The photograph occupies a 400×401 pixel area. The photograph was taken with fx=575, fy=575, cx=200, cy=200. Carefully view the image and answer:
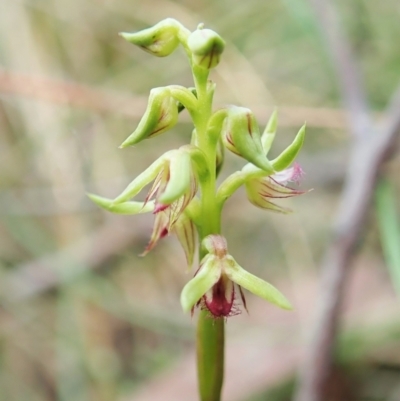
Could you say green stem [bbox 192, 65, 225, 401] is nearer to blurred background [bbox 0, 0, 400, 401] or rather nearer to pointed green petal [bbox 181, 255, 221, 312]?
pointed green petal [bbox 181, 255, 221, 312]

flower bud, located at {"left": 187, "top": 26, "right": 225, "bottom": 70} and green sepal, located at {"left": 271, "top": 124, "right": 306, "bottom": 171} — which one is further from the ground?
flower bud, located at {"left": 187, "top": 26, "right": 225, "bottom": 70}

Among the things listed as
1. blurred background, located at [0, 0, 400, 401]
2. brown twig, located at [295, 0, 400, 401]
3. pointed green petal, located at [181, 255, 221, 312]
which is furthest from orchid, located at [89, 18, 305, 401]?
blurred background, located at [0, 0, 400, 401]

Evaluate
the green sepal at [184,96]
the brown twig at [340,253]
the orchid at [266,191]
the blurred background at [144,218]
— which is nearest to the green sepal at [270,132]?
the orchid at [266,191]

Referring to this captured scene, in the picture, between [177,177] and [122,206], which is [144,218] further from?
[177,177]

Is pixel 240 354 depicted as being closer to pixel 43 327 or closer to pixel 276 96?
pixel 43 327

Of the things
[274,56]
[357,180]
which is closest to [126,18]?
[274,56]

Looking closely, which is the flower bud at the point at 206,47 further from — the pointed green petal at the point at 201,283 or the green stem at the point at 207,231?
the pointed green petal at the point at 201,283
